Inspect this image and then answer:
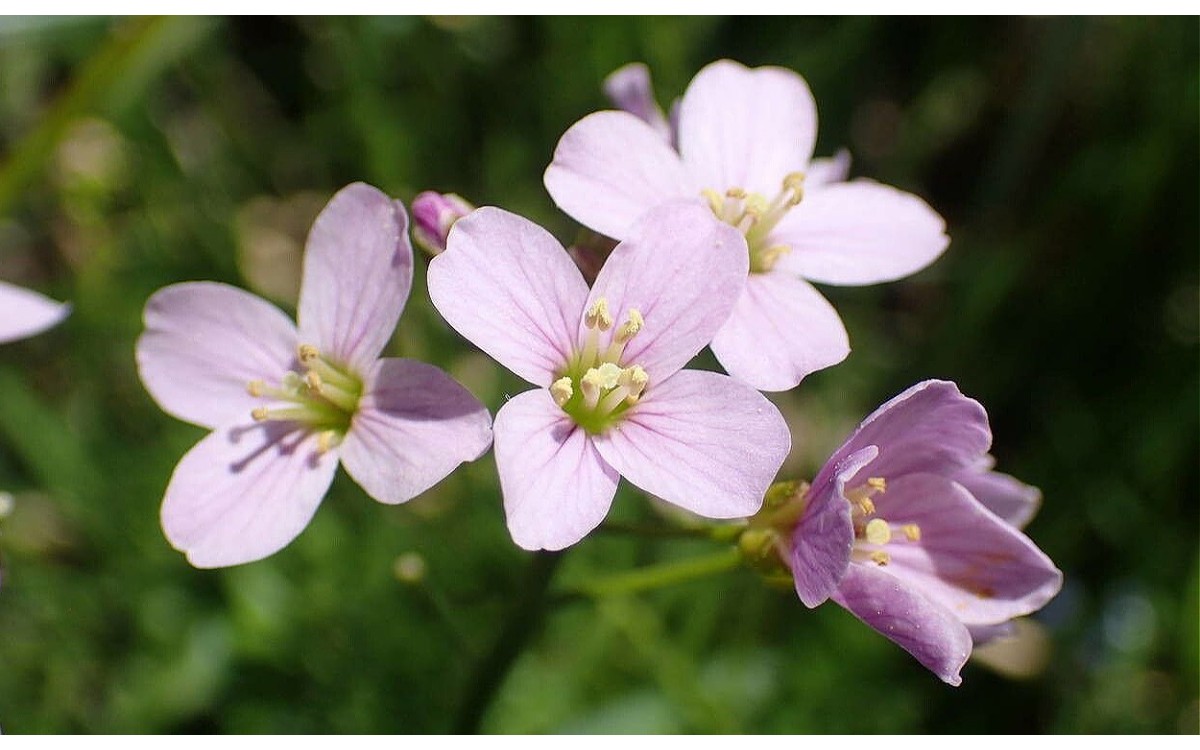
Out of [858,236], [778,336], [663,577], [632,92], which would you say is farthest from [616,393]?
[632,92]

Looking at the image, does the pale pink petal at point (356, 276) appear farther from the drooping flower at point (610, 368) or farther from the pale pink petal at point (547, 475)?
the pale pink petal at point (547, 475)

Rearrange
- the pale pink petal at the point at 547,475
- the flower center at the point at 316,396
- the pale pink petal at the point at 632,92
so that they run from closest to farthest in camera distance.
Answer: the pale pink petal at the point at 547,475
the flower center at the point at 316,396
the pale pink petal at the point at 632,92

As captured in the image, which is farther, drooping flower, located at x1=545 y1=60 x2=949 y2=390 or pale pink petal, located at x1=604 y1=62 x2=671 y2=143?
pale pink petal, located at x1=604 y1=62 x2=671 y2=143

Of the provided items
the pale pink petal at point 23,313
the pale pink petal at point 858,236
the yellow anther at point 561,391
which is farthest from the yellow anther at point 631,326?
the pale pink petal at point 23,313

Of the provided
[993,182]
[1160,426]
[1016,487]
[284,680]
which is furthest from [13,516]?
[1160,426]

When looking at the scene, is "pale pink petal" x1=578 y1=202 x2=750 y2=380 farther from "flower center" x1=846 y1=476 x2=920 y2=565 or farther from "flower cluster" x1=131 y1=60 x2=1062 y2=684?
"flower center" x1=846 y1=476 x2=920 y2=565

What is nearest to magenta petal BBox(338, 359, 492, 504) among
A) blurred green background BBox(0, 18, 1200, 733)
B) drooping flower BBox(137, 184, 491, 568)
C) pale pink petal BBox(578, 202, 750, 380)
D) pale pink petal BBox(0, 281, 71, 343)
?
drooping flower BBox(137, 184, 491, 568)

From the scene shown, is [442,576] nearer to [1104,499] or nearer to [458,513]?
[458,513]
